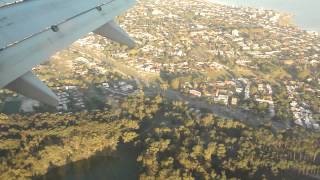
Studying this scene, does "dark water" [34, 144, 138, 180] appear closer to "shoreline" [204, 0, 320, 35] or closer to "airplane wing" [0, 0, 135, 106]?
"airplane wing" [0, 0, 135, 106]

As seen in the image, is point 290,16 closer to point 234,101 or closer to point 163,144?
point 234,101

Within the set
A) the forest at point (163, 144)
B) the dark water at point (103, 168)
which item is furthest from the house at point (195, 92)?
the dark water at point (103, 168)

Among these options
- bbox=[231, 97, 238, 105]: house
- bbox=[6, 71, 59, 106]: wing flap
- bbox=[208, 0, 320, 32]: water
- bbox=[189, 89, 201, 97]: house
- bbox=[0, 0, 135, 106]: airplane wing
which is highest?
bbox=[0, 0, 135, 106]: airplane wing

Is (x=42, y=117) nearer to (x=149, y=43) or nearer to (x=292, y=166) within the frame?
(x=292, y=166)

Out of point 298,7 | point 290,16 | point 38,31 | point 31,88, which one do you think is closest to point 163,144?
point 38,31

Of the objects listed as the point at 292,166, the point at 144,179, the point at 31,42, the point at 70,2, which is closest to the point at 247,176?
the point at 292,166

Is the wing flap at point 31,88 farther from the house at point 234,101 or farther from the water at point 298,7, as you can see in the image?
the water at point 298,7

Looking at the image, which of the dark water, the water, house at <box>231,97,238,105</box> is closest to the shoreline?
the water
